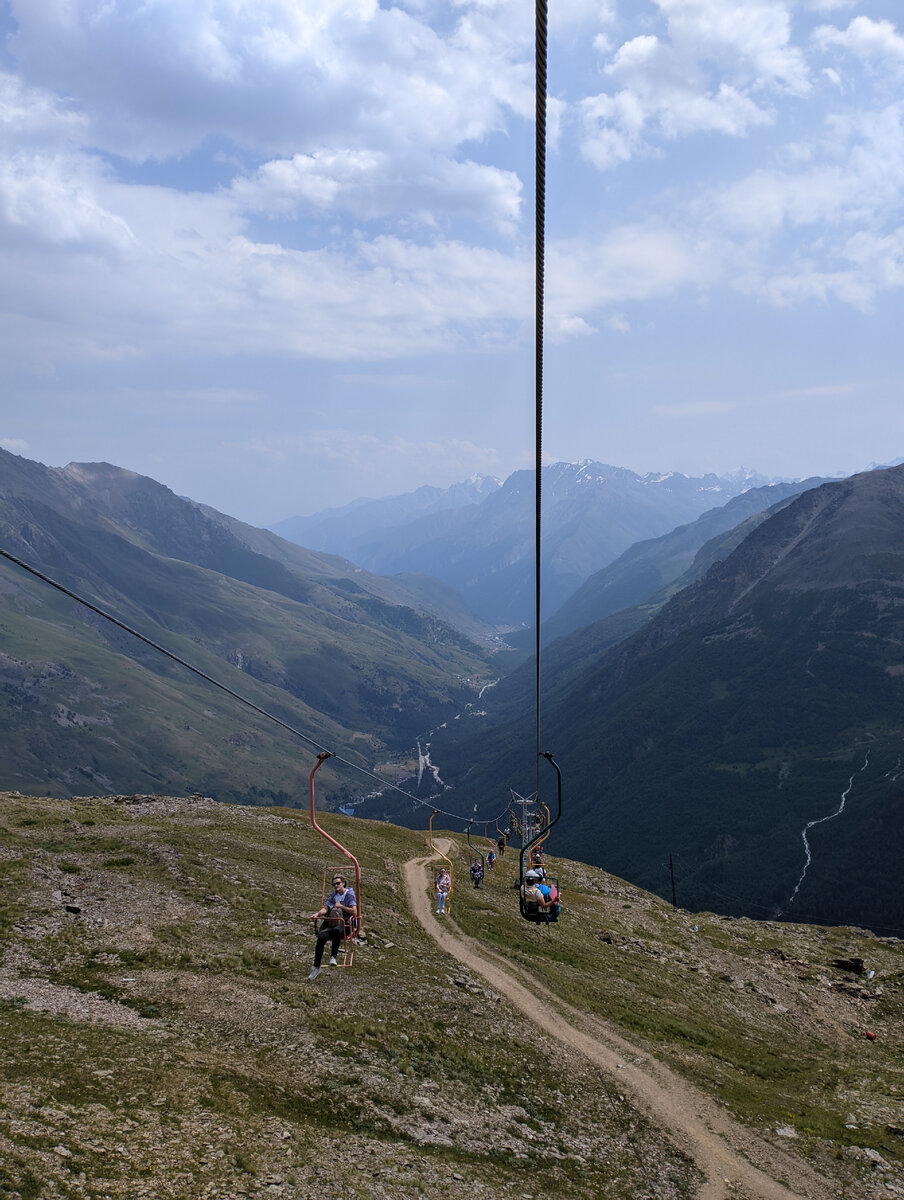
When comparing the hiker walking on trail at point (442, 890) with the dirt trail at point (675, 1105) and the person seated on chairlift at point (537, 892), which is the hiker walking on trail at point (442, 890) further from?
the person seated on chairlift at point (537, 892)

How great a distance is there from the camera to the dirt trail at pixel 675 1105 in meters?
27.6

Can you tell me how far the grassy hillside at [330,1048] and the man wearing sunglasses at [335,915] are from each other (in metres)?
1.88

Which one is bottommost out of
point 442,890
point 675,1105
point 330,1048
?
point 675,1105

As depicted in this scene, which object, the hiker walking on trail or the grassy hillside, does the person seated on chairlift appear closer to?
the grassy hillside

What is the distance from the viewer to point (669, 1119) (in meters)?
30.8

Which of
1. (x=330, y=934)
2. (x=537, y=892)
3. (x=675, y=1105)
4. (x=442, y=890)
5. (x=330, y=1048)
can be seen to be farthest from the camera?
(x=442, y=890)

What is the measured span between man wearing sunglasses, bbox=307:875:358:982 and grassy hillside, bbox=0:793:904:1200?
73.9 inches

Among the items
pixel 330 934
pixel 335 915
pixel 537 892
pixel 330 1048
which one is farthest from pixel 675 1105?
pixel 335 915

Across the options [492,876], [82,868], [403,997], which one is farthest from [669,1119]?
[492,876]

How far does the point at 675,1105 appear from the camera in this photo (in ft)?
105

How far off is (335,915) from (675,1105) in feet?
55.5

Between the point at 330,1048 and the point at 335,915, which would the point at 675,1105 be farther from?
the point at 335,915

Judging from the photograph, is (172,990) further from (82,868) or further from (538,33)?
(538,33)

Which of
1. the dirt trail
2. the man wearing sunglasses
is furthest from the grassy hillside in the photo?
the man wearing sunglasses
